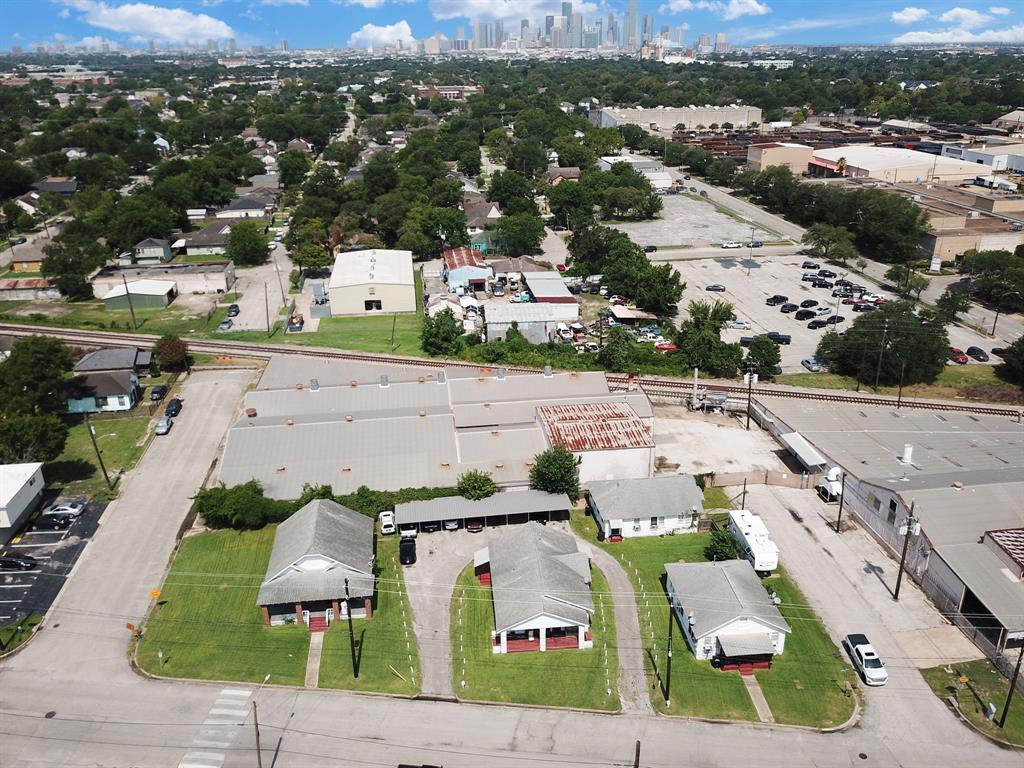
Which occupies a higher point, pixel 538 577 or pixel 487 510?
pixel 538 577

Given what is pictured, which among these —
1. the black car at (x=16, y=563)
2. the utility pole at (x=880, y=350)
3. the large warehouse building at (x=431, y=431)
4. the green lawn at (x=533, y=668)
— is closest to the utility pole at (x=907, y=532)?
the green lawn at (x=533, y=668)

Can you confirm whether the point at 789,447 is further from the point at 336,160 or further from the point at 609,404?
the point at 336,160

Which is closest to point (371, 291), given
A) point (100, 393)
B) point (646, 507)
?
point (100, 393)

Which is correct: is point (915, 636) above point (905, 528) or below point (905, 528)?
below

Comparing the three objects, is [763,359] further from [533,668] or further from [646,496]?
[533,668]

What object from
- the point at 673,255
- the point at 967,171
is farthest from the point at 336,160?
the point at 967,171

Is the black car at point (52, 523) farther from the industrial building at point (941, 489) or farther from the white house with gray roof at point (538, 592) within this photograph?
Answer: the industrial building at point (941, 489)
